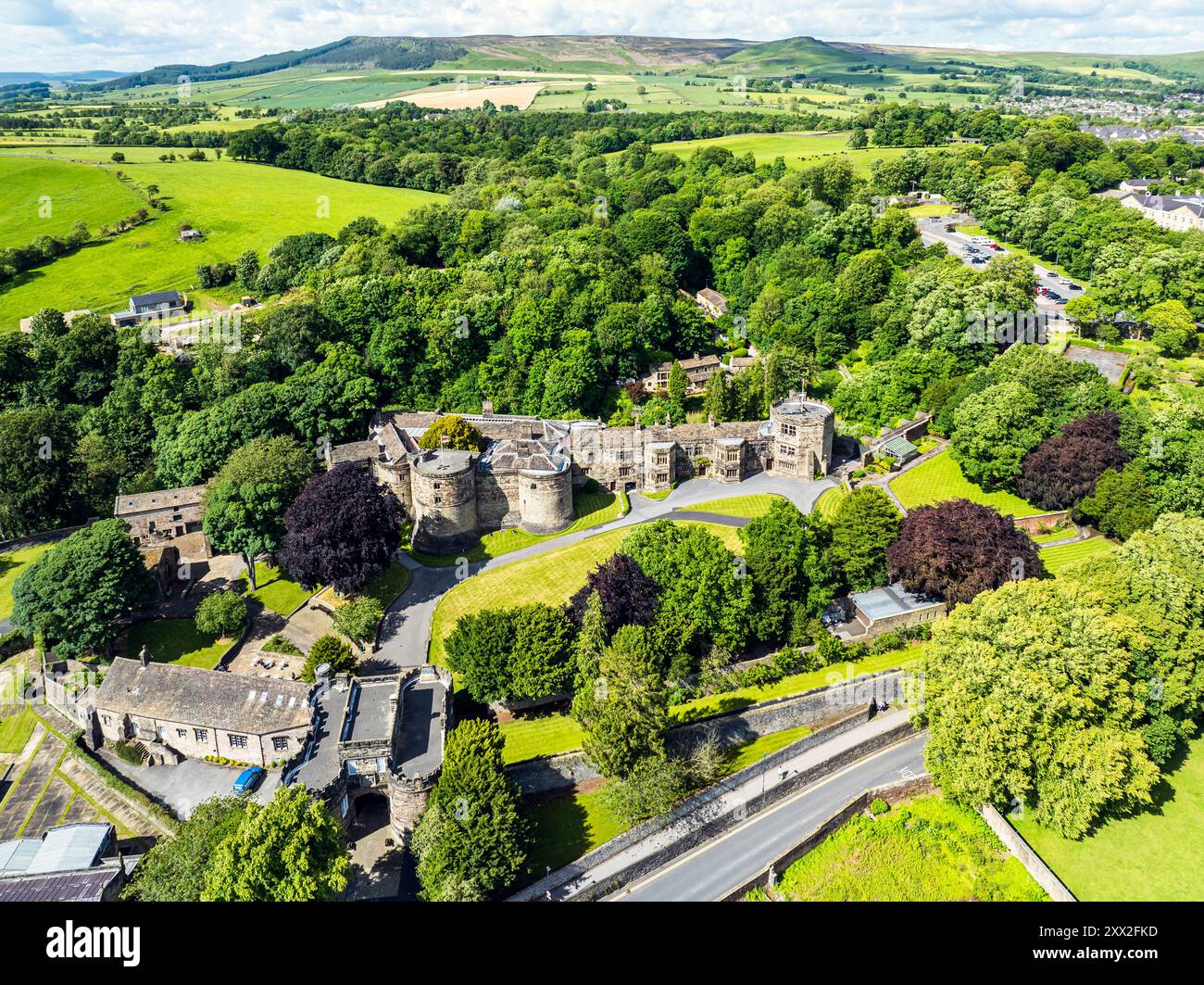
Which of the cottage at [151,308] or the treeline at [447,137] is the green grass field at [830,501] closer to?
the cottage at [151,308]

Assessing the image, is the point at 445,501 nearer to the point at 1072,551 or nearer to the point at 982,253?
the point at 1072,551

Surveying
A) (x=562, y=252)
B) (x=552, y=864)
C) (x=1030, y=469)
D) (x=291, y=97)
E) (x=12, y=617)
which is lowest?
(x=552, y=864)

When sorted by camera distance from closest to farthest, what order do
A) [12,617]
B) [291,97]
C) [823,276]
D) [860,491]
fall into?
[12,617] → [860,491] → [823,276] → [291,97]

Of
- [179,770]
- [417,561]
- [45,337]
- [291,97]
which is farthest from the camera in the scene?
[291,97]

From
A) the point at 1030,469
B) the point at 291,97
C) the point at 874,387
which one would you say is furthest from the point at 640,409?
the point at 291,97

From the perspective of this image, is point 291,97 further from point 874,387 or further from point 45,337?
point 874,387
